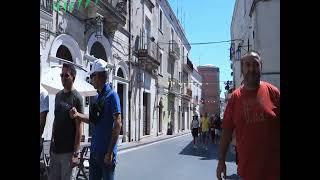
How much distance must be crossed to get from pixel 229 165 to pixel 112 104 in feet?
26.0

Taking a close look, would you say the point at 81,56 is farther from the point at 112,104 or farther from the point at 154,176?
the point at 112,104

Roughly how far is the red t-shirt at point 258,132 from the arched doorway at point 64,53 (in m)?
11.5

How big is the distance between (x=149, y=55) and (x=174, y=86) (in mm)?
15628

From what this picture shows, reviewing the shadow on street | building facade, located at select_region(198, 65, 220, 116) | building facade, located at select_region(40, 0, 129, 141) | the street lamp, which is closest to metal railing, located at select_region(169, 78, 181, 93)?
building facade, located at select_region(40, 0, 129, 141)

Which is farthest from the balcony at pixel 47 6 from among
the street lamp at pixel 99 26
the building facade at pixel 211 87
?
the building facade at pixel 211 87

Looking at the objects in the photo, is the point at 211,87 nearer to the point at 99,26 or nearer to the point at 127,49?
the point at 127,49

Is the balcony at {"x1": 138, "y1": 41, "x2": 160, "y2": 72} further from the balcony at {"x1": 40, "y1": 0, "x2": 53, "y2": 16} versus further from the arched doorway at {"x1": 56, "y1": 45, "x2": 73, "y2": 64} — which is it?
the balcony at {"x1": 40, "y1": 0, "x2": 53, "y2": 16}

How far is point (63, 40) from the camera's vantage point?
13.9 metres

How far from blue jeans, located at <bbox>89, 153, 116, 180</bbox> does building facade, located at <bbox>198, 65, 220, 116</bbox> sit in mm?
73945

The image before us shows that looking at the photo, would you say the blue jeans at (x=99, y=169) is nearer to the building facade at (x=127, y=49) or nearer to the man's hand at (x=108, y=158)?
the man's hand at (x=108, y=158)

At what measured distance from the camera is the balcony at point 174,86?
3794cm

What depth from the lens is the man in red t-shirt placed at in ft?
9.24

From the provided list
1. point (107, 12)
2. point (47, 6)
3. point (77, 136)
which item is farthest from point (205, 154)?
point (77, 136)

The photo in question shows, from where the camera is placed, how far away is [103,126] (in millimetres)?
3896
